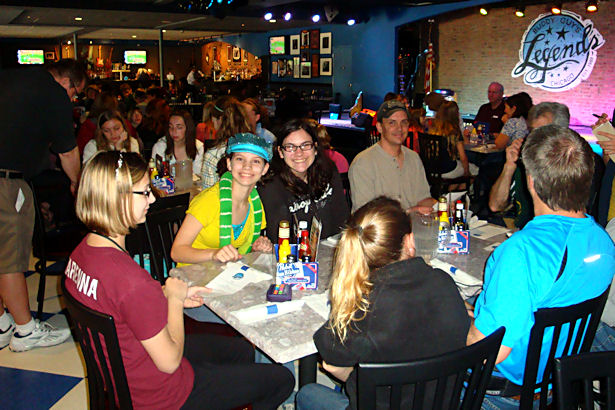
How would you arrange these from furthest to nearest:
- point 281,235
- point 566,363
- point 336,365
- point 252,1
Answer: point 252,1 < point 281,235 < point 336,365 < point 566,363

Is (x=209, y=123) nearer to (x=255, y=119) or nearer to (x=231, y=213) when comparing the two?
(x=255, y=119)

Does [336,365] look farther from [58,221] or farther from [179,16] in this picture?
[179,16]

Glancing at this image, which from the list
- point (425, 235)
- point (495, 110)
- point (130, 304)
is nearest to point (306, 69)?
point (495, 110)

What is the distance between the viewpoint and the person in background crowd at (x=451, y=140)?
5.50 meters

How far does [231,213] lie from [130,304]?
1.07 meters

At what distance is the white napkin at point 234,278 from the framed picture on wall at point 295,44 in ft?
40.5

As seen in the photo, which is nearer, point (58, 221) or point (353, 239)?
point (353, 239)

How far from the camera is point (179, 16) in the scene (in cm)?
1197

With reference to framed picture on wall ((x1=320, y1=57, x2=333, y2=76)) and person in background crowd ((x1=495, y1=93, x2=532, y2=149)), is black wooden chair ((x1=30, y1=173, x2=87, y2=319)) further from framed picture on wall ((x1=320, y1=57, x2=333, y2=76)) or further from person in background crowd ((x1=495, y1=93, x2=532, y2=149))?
framed picture on wall ((x1=320, y1=57, x2=333, y2=76))

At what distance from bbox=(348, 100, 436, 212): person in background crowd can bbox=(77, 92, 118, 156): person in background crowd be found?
126 inches

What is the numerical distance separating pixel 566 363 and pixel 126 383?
120cm

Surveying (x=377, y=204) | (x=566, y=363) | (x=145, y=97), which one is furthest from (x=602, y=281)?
(x=145, y=97)

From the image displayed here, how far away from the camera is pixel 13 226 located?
3090 mm

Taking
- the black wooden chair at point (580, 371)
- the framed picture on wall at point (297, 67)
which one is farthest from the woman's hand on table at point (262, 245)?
the framed picture on wall at point (297, 67)
